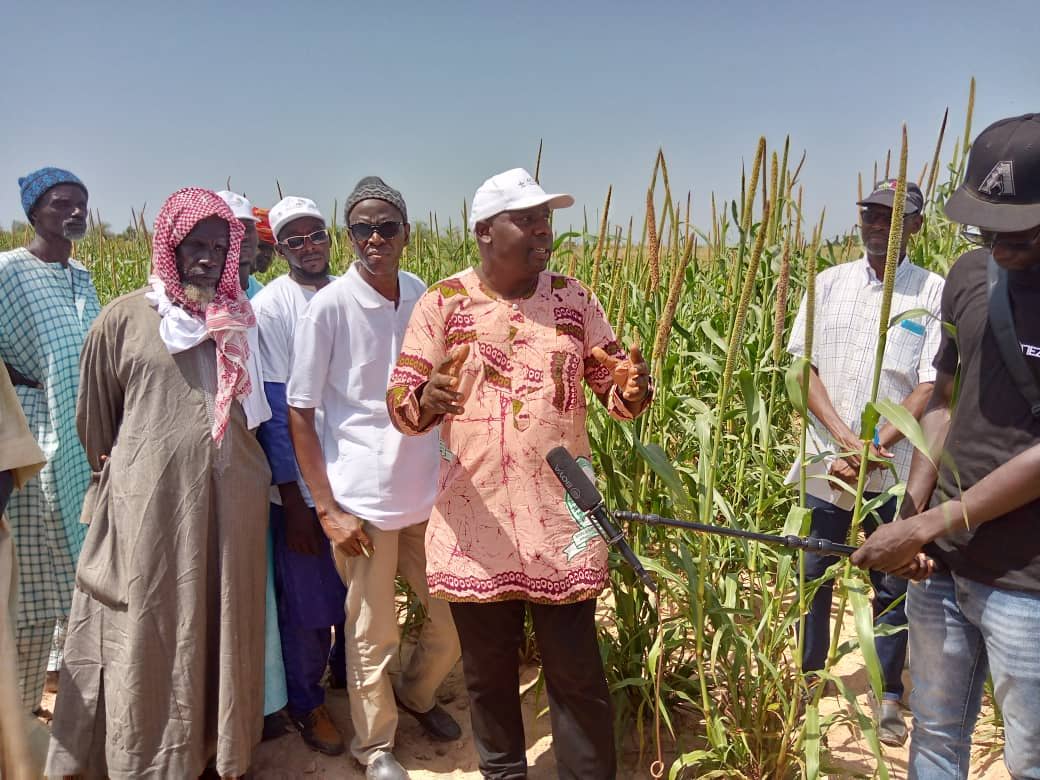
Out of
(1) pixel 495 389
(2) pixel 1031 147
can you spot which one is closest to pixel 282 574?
(1) pixel 495 389

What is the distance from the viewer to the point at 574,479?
182 centimetres

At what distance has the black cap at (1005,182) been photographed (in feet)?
4.83

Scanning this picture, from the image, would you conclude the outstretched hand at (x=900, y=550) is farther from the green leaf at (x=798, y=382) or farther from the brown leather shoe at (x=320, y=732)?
the brown leather shoe at (x=320, y=732)

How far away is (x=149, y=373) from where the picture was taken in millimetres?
2252

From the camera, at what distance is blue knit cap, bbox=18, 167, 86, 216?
299 cm

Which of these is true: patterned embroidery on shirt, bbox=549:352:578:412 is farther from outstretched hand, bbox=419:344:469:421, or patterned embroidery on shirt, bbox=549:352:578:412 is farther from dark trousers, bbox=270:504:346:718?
dark trousers, bbox=270:504:346:718

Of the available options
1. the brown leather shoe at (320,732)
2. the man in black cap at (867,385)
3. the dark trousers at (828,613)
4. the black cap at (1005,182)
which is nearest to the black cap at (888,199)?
the man in black cap at (867,385)

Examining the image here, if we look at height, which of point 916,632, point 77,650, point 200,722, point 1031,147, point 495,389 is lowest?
point 200,722

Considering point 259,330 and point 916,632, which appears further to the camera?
point 259,330

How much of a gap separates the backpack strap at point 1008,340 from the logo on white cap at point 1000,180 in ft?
0.55

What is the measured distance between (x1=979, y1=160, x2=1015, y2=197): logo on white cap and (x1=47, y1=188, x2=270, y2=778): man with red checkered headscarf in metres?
1.81

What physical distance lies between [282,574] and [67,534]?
32.9 inches

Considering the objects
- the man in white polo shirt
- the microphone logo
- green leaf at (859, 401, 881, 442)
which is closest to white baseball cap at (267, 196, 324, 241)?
the man in white polo shirt

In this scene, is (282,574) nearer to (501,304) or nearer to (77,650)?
(77,650)
